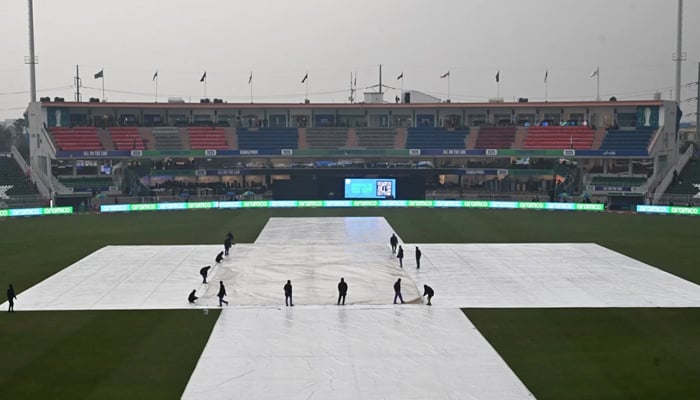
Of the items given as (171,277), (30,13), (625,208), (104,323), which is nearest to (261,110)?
(30,13)

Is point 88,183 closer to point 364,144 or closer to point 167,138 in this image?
point 167,138

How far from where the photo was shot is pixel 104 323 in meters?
26.8

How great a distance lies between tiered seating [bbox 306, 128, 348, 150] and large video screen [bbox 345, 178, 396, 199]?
41.5 ft

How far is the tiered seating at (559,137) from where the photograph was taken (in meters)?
84.4

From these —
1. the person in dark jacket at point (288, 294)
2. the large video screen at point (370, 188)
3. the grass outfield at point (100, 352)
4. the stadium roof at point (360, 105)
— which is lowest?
the grass outfield at point (100, 352)

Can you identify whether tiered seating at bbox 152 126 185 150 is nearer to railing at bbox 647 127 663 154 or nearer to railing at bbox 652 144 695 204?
railing at bbox 652 144 695 204

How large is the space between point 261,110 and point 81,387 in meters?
76.9

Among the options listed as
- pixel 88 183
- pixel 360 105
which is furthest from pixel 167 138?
pixel 360 105

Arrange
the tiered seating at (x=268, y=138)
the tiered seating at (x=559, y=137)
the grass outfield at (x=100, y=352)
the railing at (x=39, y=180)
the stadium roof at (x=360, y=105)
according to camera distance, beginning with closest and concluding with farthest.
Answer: the grass outfield at (x=100, y=352) → the railing at (x=39, y=180) → the tiered seating at (x=559, y=137) → the stadium roof at (x=360, y=105) → the tiered seating at (x=268, y=138)

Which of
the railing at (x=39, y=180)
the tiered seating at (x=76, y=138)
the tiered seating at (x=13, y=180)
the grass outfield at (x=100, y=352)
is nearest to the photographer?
the grass outfield at (x=100, y=352)

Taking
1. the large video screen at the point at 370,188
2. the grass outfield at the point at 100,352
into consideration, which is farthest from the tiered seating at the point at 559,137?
the grass outfield at the point at 100,352

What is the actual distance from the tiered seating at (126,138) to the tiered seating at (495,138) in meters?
43.4

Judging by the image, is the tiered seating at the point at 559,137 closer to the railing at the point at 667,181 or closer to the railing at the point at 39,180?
the railing at the point at 667,181

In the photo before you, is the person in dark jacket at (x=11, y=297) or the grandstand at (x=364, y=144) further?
the grandstand at (x=364, y=144)
